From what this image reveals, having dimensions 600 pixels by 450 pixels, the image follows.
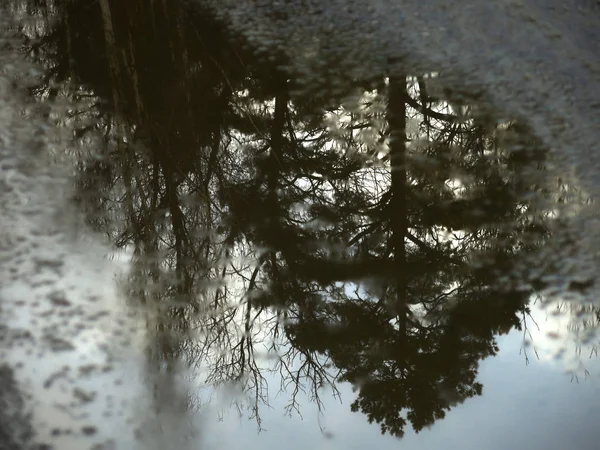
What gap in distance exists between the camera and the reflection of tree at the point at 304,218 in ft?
9.36

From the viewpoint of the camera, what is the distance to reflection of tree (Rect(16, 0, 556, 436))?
285 cm

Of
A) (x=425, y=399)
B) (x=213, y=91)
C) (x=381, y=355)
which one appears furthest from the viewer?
(x=213, y=91)

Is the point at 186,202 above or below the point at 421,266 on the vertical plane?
above

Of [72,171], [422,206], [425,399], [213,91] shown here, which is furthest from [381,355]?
[213,91]

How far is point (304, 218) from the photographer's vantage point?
12.1 feet

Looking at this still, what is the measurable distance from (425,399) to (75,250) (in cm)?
181

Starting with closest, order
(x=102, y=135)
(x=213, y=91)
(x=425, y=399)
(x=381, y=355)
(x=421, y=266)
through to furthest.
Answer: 1. (x=425, y=399)
2. (x=381, y=355)
3. (x=421, y=266)
4. (x=102, y=135)
5. (x=213, y=91)

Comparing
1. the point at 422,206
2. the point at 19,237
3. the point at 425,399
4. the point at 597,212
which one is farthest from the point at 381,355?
the point at 19,237

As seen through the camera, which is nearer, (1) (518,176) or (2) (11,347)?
(2) (11,347)

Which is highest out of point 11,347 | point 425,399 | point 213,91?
point 213,91

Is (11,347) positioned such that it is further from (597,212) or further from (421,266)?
(597,212)

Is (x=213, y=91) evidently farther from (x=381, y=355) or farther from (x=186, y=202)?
(x=381, y=355)

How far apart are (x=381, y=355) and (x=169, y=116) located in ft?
7.87

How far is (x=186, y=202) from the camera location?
3.80 meters
